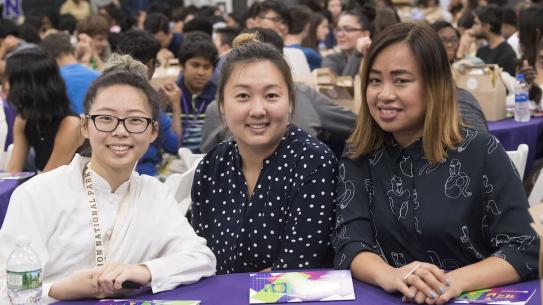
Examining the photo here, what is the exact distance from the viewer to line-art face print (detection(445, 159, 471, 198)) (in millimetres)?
2448

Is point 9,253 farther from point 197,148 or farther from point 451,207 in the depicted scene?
point 197,148

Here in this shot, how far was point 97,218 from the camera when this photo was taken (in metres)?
2.51

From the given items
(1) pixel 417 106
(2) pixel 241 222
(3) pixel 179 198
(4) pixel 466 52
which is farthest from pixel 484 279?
(4) pixel 466 52

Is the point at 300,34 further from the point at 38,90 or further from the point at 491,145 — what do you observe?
the point at 491,145

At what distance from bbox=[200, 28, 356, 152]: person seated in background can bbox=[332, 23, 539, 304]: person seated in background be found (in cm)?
230

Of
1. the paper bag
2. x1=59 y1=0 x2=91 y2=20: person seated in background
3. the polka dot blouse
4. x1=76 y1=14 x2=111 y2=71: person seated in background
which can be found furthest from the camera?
x1=59 y1=0 x2=91 y2=20: person seated in background

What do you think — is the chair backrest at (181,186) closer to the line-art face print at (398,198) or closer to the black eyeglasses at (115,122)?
the black eyeglasses at (115,122)

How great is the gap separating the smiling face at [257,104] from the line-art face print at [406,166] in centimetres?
44

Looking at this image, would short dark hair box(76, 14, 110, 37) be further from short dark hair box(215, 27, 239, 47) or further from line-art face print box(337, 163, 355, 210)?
line-art face print box(337, 163, 355, 210)

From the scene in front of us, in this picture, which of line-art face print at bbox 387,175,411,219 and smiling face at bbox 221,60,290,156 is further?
smiling face at bbox 221,60,290,156

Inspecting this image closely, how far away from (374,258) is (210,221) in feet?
2.36

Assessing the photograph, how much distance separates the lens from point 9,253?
2.37m

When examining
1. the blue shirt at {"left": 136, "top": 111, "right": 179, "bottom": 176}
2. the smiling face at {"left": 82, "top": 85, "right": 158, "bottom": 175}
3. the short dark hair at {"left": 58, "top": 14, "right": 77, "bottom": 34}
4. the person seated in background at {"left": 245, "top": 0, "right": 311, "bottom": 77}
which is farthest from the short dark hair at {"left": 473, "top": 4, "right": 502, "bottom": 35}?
the smiling face at {"left": 82, "top": 85, "right": 158, "bottom": 175}

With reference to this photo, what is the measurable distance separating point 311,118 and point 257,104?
2.35 meters
